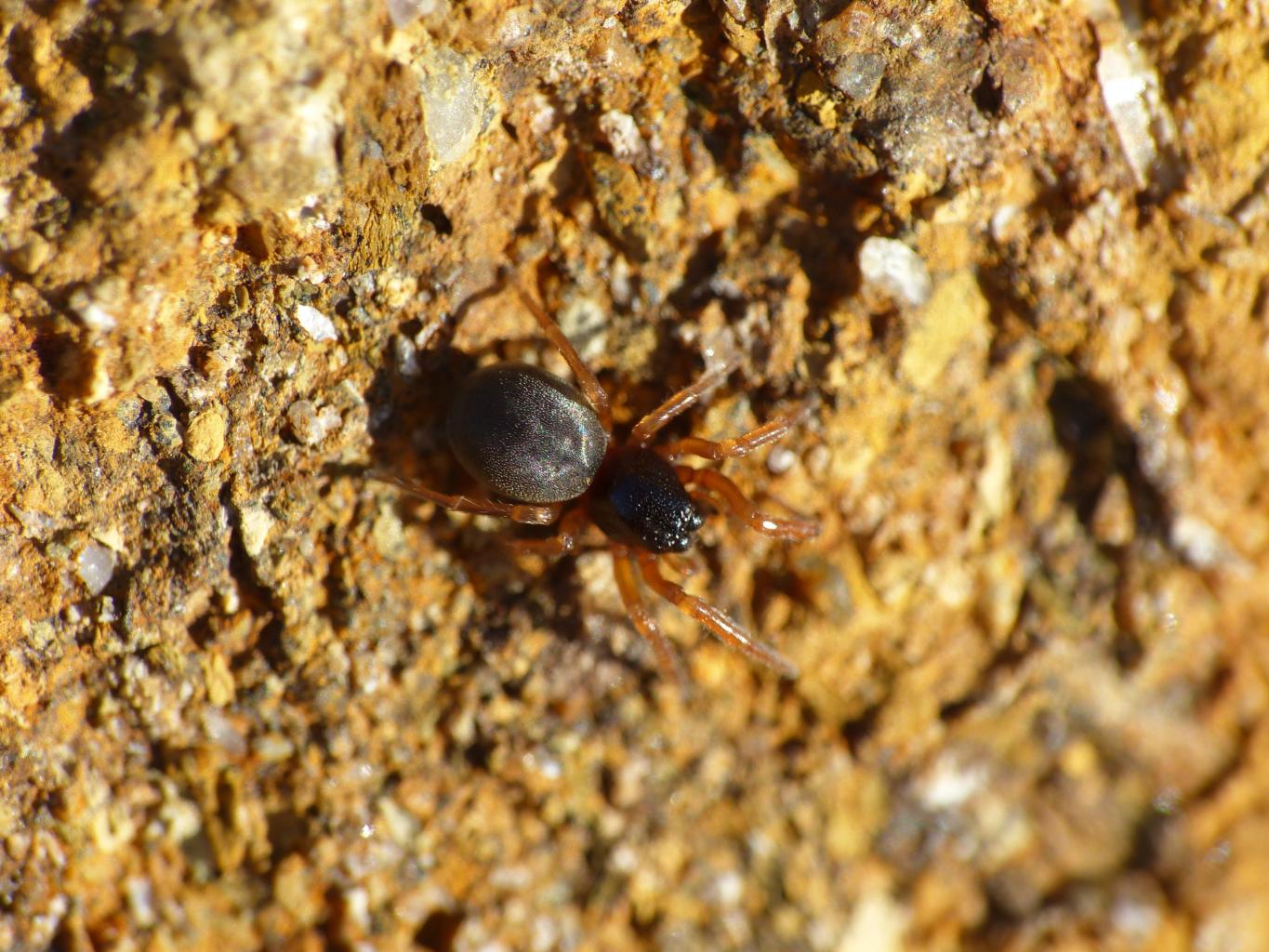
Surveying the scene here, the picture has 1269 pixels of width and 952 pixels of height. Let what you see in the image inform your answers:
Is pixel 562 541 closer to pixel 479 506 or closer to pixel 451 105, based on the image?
pixel 479 506

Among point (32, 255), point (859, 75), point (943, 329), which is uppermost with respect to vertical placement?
point (859, 75)

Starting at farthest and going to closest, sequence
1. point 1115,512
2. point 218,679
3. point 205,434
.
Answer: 1. point 1115,512
2. point 218,679
3. point 205,434

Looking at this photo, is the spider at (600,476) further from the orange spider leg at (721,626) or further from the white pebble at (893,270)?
the white pebble at (893,270)

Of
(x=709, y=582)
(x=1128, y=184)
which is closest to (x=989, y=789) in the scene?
(x=709, y=582)

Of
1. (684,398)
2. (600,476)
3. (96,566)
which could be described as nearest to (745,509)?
(684,398)

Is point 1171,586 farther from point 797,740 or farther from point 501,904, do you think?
point 501,904

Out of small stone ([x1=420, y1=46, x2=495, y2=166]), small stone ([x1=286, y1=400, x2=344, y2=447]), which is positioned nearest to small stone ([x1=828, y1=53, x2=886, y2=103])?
small stone ([x1=420, y1=46, x2=495, y2=166])
